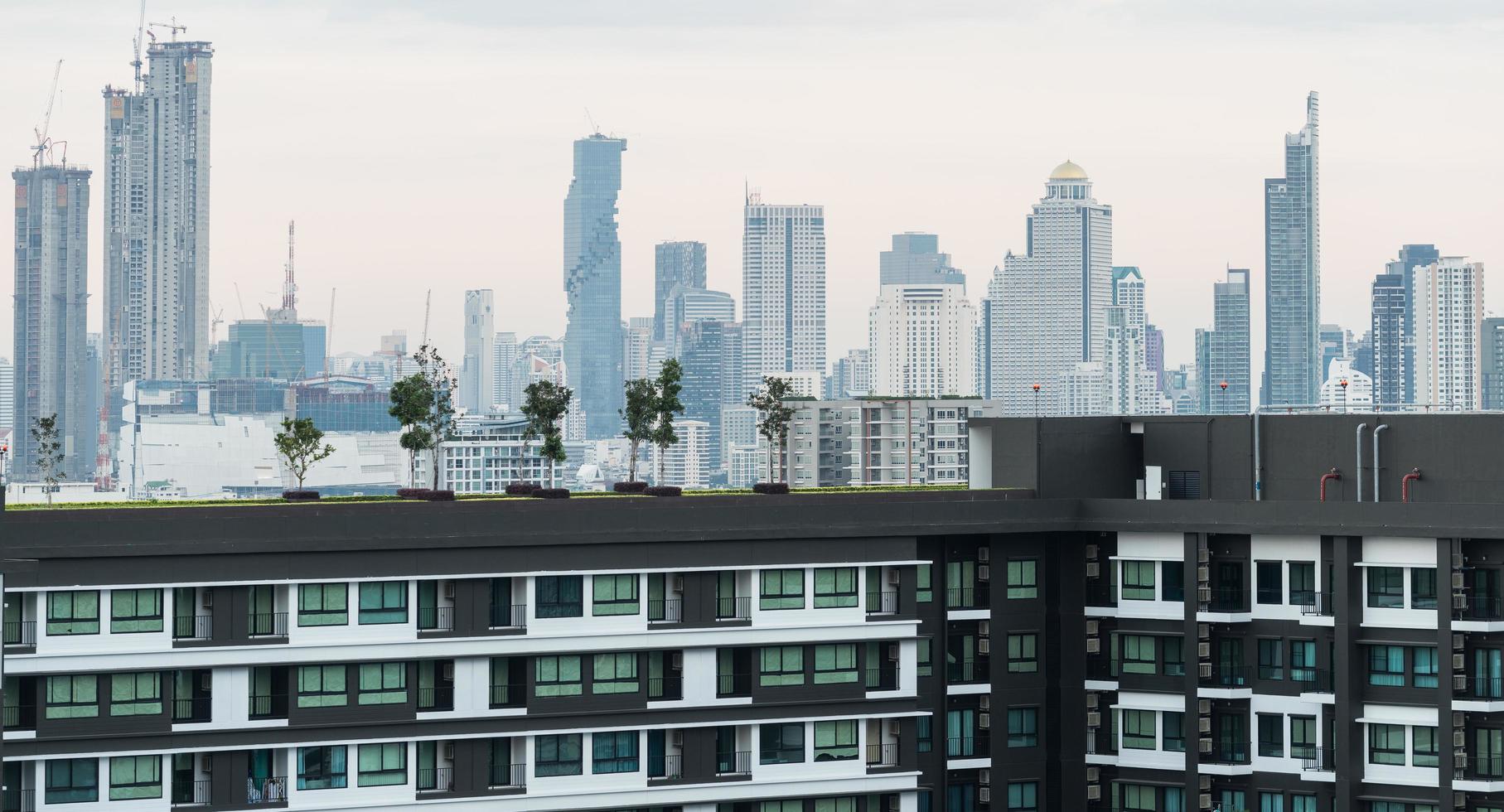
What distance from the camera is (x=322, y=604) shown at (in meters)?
54.1

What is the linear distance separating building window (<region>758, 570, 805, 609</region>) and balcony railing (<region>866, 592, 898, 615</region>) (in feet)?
7.39

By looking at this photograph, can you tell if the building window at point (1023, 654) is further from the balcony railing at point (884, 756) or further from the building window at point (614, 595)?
the building window at point (614, 595)

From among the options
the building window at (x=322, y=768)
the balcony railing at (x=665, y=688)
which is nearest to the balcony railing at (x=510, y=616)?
the balcony railing at (x=665, y=688)

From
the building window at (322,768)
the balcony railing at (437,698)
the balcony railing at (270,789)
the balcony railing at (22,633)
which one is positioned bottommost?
the balcony railing at (270,789)

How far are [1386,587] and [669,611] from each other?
19.5m

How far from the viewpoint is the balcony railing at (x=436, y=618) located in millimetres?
55125

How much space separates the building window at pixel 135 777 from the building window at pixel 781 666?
52.2ft

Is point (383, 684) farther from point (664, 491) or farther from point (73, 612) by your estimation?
point (664, 491)

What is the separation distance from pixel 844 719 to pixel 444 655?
1141 cm

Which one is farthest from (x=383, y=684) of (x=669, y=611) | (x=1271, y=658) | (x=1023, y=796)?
(x=1271, y=658)

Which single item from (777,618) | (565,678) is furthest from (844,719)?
(565,678)

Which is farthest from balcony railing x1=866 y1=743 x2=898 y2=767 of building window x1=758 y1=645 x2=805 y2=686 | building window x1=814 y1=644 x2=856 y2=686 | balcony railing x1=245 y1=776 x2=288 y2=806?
balcony railing x1=245 y1=776 x2=288 y2=806

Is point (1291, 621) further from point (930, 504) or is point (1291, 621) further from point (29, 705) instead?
point (29, 705)

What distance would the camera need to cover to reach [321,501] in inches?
2213
